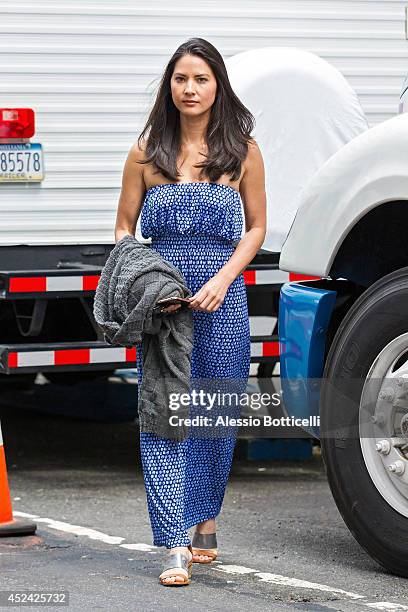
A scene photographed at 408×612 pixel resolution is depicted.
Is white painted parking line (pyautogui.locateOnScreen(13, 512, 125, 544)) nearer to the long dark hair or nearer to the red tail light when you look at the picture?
the long dark hair

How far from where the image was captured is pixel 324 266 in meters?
5.42

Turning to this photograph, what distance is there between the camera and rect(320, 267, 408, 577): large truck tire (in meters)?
5.14

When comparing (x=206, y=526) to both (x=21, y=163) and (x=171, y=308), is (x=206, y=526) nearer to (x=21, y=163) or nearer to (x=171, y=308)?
(x=171, y=308)

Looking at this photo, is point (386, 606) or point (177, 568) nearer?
point (386, 606)

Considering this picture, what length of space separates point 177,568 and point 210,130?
153cm

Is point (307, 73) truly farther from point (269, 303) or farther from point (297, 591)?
point (297, 591)

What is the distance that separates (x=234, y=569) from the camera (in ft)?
17.9

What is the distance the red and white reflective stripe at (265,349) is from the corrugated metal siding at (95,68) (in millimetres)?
901

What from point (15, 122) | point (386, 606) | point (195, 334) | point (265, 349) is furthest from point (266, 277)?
point (386, 606)

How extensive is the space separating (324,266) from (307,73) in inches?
84.4

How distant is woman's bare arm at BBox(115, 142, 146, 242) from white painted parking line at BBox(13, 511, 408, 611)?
1238 mm

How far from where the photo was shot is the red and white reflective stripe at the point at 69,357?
23.6 ft

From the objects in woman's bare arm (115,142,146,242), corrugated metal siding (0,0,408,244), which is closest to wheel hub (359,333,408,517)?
woman's bare arm (115,142,146,242)

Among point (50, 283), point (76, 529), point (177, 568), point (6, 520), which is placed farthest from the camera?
point (50, 283)
